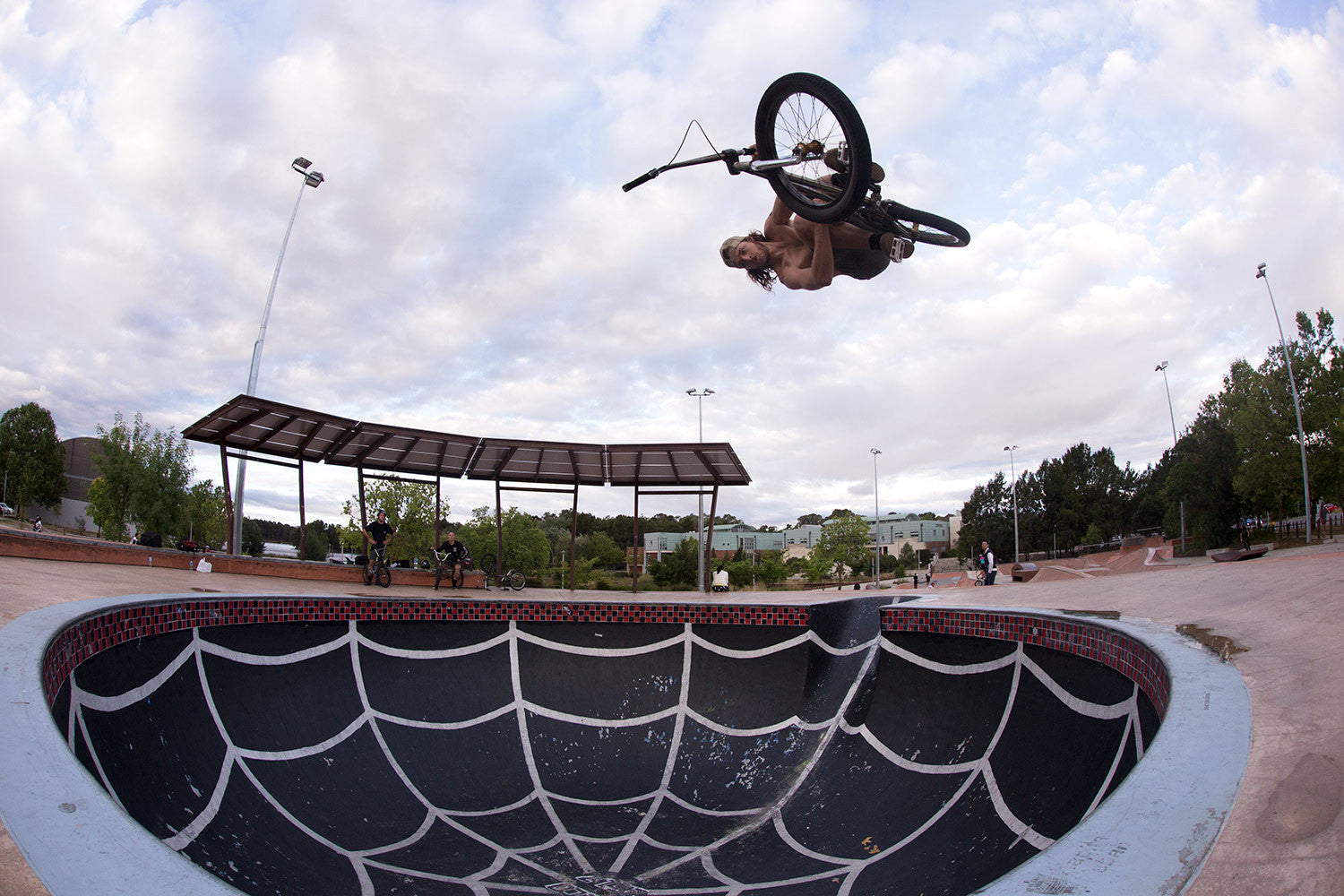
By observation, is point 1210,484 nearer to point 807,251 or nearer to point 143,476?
point 807,251

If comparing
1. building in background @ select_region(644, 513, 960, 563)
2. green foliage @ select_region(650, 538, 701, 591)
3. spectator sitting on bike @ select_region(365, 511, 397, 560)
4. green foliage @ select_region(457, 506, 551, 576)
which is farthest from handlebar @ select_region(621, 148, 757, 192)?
building in background @ select_region(644, 513, 960, 563)

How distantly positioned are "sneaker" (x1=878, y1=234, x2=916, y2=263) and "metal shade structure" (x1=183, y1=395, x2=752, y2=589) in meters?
6.30

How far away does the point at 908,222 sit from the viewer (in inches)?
302

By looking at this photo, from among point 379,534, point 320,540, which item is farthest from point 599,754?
point 320,540

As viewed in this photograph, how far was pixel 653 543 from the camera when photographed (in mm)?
94688

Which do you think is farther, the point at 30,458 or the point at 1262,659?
the point at 30,458

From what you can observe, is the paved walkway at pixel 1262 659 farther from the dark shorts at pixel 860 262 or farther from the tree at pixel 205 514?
the tree at pixel 205 514

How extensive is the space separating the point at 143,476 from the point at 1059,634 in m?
47.5

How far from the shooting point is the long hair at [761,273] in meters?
8.07

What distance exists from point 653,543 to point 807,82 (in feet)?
294

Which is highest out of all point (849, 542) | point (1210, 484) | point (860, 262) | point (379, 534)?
point (860, 262)

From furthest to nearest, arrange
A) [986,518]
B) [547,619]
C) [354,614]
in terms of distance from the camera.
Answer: [986,518], [547,619], [354,614]

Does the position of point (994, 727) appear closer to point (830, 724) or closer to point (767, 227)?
point (830, 724)

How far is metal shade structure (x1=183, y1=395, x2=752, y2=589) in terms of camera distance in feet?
39.7
